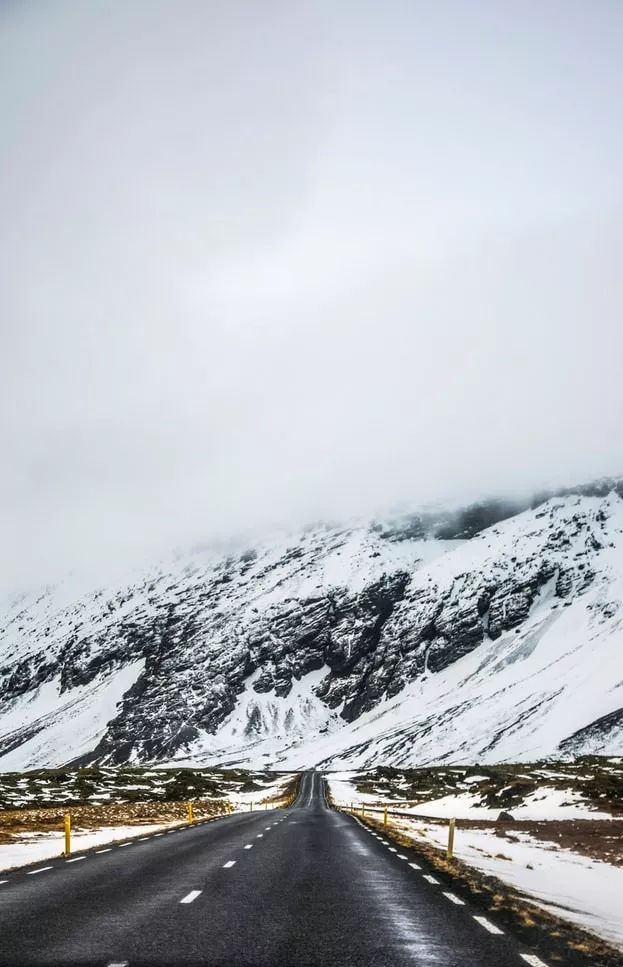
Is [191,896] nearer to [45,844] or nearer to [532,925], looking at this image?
[532,925]

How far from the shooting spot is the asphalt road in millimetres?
10000

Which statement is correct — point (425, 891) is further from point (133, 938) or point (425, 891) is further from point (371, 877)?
point (133, 938)

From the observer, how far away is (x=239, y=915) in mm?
13203

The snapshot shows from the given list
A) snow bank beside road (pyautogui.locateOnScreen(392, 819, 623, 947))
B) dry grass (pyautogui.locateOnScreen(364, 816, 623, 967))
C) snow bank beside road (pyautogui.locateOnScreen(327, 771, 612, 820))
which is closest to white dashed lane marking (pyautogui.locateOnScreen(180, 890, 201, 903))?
dry grass (pyautogui.locateOnScreen(364, 816, 623, 967))

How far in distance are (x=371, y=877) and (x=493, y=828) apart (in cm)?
3025

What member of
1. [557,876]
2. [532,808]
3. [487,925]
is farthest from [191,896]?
[532,808]

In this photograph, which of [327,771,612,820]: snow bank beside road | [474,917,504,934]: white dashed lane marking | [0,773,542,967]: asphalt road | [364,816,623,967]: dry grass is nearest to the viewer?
[0,773,542,967]: asphalt road

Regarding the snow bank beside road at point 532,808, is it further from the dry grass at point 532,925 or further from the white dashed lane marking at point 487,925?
the white dashed lane marking at point 487,925

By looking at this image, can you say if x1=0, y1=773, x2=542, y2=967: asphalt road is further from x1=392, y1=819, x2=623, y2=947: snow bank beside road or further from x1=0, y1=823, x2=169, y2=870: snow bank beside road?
x1=392, y1=819, x2=623, y2=947: snow bank beside road

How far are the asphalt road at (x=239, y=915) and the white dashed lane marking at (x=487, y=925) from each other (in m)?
0.05

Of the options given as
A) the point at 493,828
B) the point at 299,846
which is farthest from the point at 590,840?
the point at 299,846

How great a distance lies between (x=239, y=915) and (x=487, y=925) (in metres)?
3.94

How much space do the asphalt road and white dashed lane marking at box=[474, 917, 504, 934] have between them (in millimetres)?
51

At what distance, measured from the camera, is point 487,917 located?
13.2m
